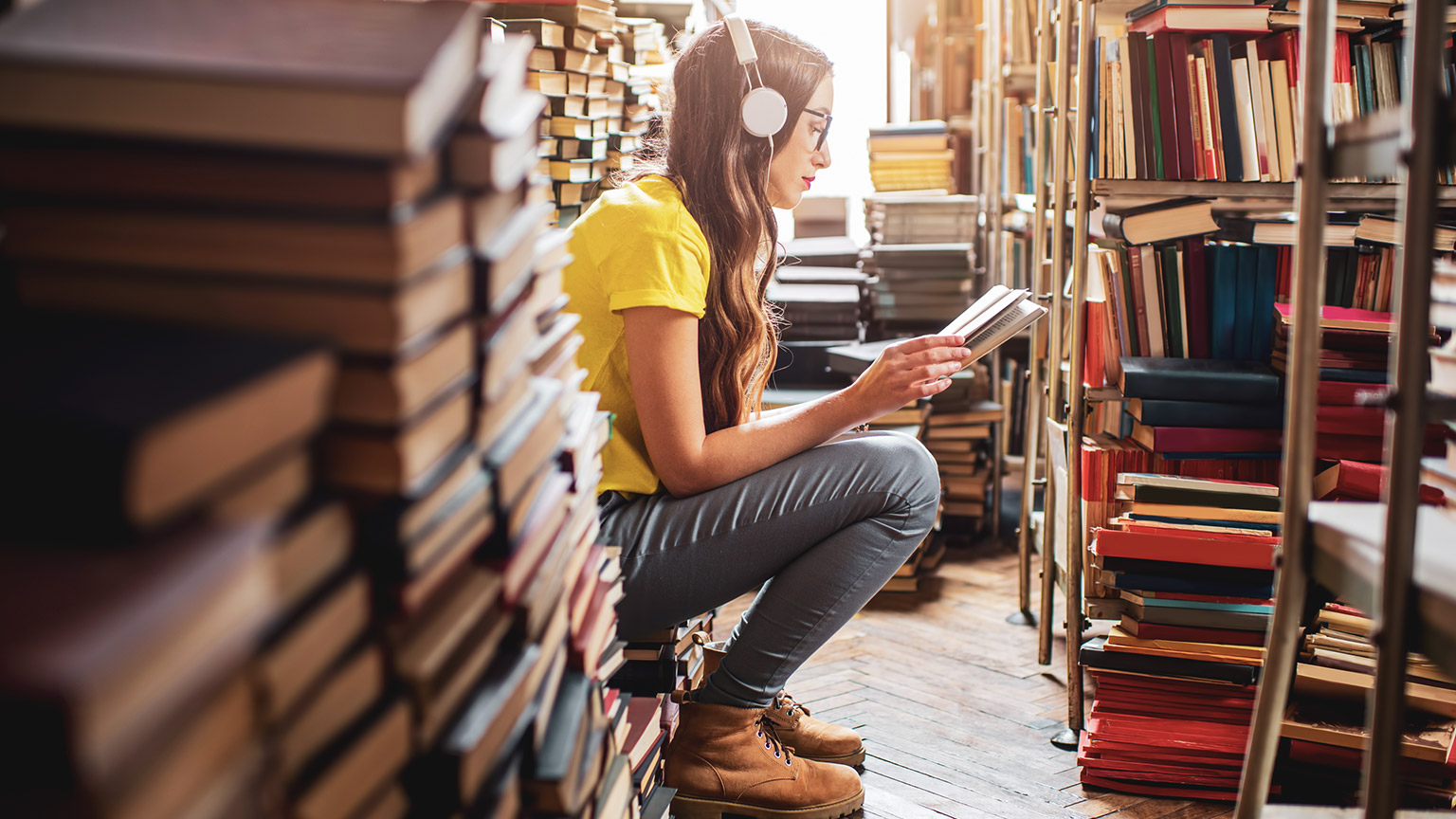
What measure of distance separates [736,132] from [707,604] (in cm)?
61

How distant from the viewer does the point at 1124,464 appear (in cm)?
166

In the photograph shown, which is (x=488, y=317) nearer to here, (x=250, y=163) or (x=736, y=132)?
(x=250, y=163)

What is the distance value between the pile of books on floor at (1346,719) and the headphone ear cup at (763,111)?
3.31 feet

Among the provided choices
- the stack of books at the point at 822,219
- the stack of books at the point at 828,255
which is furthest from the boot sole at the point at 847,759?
the stack of books at the point at 822,219

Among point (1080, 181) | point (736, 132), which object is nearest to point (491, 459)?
point (736, 132)

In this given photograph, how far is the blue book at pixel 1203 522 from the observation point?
4.98 feet

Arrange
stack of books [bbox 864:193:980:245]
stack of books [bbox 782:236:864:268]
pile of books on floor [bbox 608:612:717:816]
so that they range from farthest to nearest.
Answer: stack of books [bbox 782:236:864:268] → stack of books [bbox 864:193:980:245] → pile of books on floor [bbox 608:612:717:816]

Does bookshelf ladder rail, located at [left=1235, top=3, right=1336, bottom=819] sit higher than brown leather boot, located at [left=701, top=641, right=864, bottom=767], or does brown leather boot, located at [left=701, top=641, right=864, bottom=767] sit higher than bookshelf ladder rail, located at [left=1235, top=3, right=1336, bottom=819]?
bookshelf ladder rail, located at [left=1235, top=3, right=1336, bottom=819]

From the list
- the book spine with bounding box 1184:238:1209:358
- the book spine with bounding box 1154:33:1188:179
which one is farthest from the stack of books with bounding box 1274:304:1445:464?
the book spine with bounding box 1154:33:1188:179

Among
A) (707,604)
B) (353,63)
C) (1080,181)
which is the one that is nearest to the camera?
(353,63)

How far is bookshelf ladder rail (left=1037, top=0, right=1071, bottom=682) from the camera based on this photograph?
187cm

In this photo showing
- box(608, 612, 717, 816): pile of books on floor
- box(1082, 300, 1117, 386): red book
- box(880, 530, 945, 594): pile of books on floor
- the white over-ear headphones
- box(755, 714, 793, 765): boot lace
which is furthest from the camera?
box(880, 530, 945, 594): pile of books on floor

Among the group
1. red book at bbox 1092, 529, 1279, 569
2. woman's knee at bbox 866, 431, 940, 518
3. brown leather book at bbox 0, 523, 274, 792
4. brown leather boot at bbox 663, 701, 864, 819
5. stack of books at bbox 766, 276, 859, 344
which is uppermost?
brown leather book at bbox 0, 523, 274, 792

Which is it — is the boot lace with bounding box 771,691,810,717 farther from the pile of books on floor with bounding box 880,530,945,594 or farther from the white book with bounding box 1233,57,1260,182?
the white book with bounding box 1233,57,1260,182
